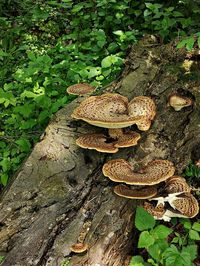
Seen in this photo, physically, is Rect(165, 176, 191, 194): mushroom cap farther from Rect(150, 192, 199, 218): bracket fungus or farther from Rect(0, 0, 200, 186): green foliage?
Rect(0, 0, 200, 186): green foliage

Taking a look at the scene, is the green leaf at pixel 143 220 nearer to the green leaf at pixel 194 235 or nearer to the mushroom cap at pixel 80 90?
the green leaf at pixel 194 235

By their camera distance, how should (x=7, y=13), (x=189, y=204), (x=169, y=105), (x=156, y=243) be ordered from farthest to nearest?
(x=7, y=13) < (x=169, y=105) < (x=189, y=204) < (x=156, y=243)

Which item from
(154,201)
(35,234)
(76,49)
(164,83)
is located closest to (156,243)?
(154,201)

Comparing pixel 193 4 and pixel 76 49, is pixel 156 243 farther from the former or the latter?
pixel 193 4

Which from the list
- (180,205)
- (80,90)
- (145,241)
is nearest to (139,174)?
(180,205)

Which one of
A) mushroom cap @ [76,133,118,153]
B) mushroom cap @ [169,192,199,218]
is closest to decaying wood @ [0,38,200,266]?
mushroom cap @ [76,133,118,153]

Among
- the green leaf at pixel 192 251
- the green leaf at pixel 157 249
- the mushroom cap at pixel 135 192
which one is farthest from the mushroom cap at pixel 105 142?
the green leaf at pixel 192 251
